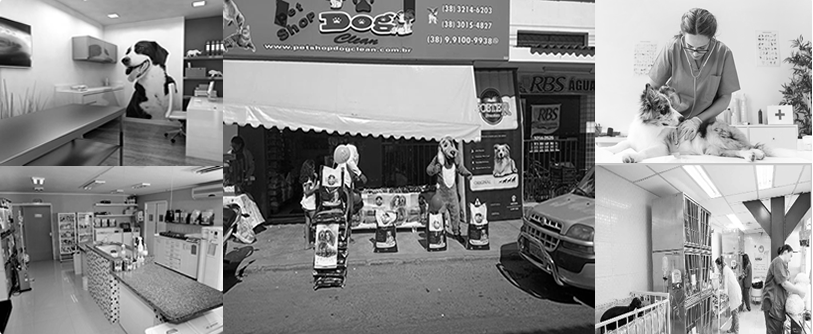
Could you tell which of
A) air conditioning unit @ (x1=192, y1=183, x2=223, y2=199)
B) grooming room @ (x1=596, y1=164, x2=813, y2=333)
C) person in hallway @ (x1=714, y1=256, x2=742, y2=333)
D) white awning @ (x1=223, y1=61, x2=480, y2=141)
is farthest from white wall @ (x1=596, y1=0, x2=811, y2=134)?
air conditioning unit @ (x1=192, y1=183, x2=223, y2=199)

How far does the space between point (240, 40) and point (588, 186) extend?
201 cm

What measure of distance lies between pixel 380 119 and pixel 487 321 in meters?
1.25

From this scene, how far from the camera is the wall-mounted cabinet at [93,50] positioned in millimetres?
2359

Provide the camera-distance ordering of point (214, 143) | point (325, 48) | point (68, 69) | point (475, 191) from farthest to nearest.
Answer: point (475, 191) → point (325, 48) → point (214, 143) → point (68, 69)

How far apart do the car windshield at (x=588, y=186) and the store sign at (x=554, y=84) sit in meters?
0.46

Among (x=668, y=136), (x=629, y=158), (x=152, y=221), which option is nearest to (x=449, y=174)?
(x=629, y=158)

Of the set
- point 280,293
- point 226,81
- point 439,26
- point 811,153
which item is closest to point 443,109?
point 439,26

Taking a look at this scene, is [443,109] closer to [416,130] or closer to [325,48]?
[416,130]

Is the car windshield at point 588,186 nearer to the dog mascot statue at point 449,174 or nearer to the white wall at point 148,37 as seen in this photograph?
the dog mascot statue at point 449,174

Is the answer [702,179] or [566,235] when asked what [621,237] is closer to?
[566,235]

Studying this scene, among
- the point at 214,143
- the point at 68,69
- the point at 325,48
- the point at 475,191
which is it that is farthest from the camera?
the point at 475,191

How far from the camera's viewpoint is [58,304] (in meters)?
2.39

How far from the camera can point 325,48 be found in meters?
2.78

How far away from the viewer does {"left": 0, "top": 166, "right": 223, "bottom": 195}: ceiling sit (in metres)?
2.38
